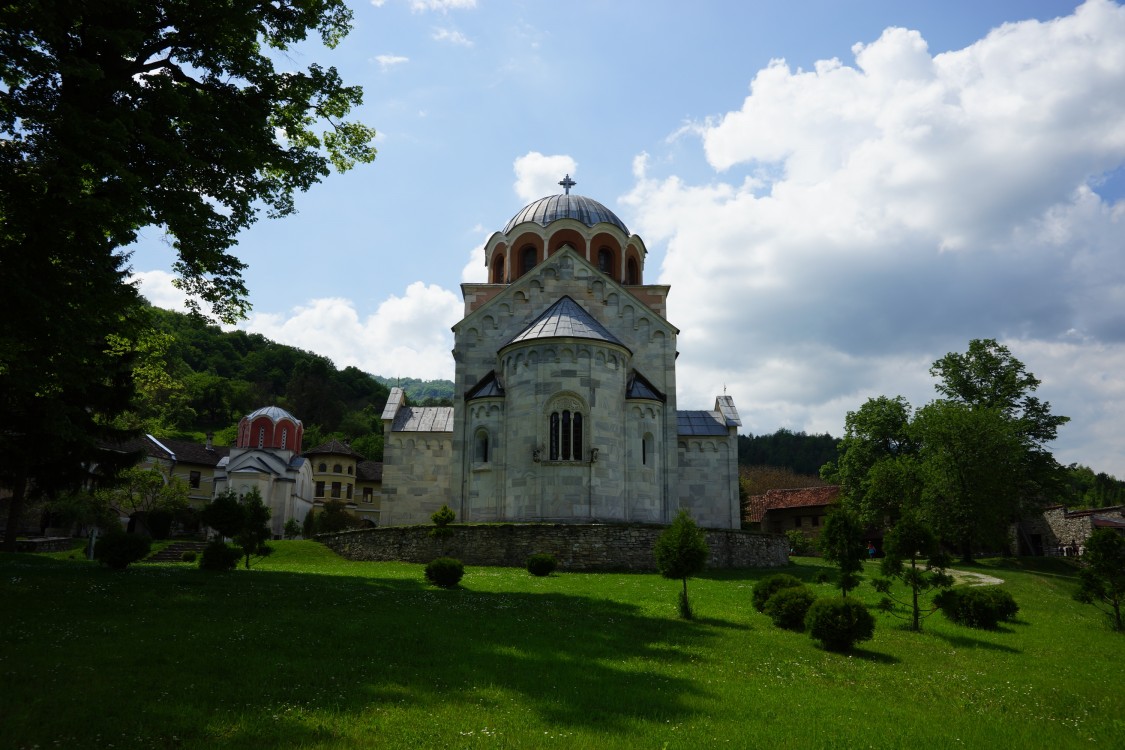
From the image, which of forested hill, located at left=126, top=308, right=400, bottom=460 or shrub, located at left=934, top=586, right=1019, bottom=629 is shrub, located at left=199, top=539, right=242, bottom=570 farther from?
forested hill, located at left=126, top=308, right=400, bottom=460

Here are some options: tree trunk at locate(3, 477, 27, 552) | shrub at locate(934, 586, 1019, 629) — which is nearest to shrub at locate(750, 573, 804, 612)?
shrub at locate(934, 586, 1019, 629)

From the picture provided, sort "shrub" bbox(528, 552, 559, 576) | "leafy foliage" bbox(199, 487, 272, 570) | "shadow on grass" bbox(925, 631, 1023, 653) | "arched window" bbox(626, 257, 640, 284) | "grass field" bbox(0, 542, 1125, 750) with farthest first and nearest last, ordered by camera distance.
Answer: "arched window" bbox(626, 257, 640, 284), "shrub" bbox(528, 552, 559, 576), "leafy foliage" bbox(199, 487, 272, 570), "shadow on grass" bbox(925, 631, 1023, 653), "grass field" bbox(0, 542, 1125, 750)

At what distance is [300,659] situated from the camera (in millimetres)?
10344

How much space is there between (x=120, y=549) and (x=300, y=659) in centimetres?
1009

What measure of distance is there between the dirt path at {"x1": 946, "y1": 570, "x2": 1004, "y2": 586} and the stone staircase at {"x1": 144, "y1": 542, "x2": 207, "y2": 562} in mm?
29807

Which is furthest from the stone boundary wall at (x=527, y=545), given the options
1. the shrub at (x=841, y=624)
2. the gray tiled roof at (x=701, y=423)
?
the shrub at (x=841, y=624)

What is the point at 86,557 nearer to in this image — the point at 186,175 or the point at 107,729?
the point at 186,175

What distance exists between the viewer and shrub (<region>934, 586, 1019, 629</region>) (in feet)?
60.3

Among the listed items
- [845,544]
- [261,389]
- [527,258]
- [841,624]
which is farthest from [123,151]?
[261,389]

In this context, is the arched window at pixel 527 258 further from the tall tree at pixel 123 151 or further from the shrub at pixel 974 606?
the shrub at pixel 974 606

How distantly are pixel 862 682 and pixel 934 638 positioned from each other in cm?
626

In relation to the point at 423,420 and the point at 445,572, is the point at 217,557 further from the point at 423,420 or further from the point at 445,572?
the point at 423,420

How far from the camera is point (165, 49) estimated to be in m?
15.1

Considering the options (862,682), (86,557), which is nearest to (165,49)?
(862,682)
